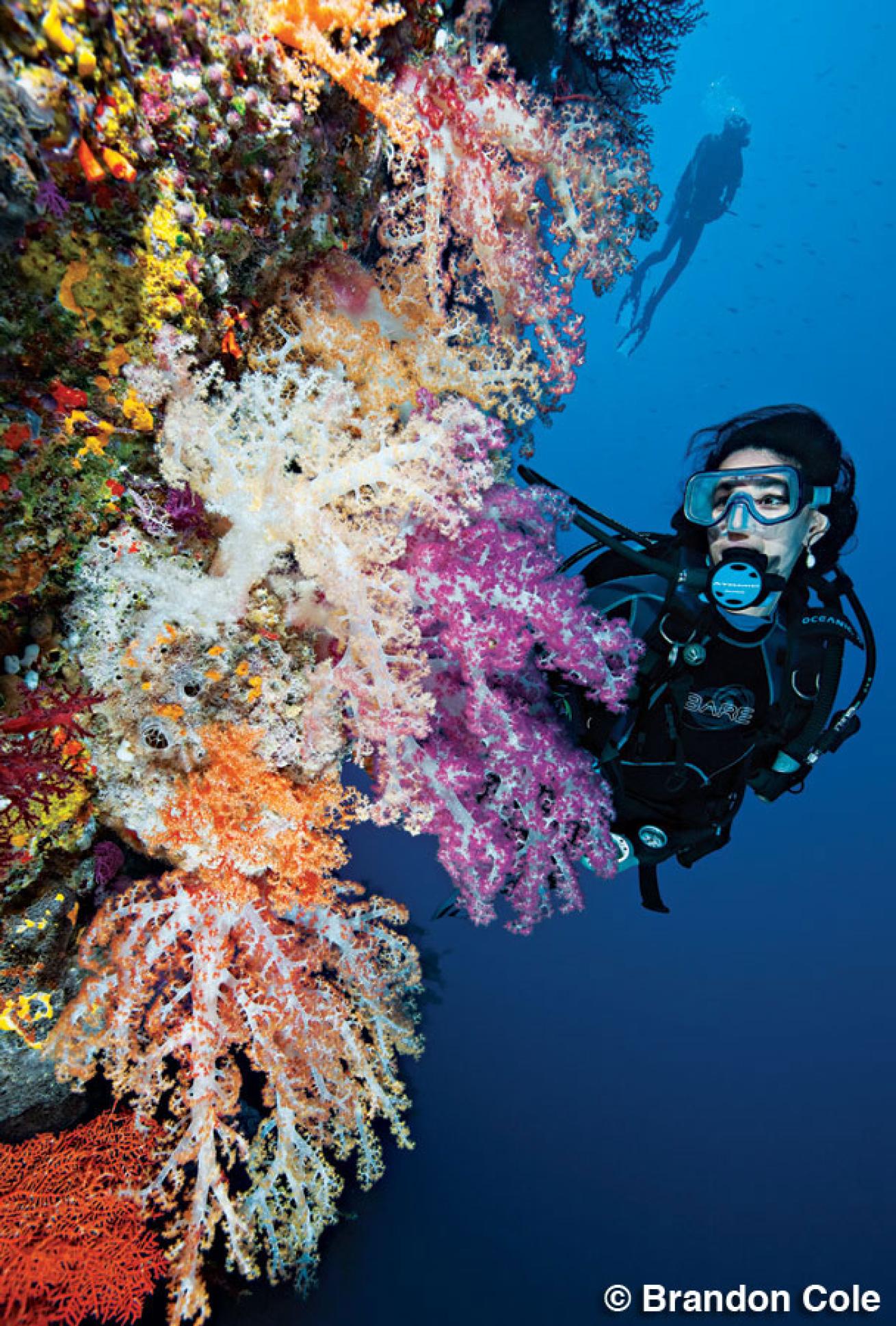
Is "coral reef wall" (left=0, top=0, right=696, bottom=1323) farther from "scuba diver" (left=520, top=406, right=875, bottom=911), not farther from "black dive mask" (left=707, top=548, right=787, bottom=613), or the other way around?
"black dive mask" (left=707, top=548, right=787, bottom=613)

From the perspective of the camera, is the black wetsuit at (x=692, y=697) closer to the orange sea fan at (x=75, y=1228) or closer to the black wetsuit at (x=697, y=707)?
the black wetsuit at (x=697, y=707)

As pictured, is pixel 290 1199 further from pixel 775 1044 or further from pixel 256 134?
pixel 775 1044

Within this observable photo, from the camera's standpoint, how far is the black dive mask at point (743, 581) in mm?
2693

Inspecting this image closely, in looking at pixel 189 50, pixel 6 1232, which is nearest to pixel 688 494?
pixel 189 50

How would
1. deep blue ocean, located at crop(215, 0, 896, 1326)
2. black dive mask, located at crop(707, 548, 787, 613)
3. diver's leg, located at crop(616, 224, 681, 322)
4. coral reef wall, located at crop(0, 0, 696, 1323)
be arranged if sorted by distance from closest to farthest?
coral reef wall, located at crop(0, 0, 696, 1323), black dive mask, located at crop(707, 548, 787, 613), diver's leg, located at crop(616, 224, 681, 322), deep blue ocean, located at crop(215, 0, 896, 1326)

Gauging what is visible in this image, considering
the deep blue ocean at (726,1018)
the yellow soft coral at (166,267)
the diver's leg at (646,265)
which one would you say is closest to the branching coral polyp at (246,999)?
the yellow soft coral at (166,267)

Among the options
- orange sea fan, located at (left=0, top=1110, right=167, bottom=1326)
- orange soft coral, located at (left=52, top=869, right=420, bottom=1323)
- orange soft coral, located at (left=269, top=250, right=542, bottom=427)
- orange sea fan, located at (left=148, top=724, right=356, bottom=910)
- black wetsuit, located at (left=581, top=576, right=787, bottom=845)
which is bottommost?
orange sea fan, located at (left=0, top=1110, right=167, bottom=1326)

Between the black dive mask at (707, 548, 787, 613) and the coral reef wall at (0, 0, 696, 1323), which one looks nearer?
the coral reef wall at (0, 0, 696, 1323)

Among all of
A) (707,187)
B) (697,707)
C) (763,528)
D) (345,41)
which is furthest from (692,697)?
(707,187)

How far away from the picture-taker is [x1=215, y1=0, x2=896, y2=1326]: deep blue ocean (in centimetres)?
897

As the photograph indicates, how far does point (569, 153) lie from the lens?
2.61m

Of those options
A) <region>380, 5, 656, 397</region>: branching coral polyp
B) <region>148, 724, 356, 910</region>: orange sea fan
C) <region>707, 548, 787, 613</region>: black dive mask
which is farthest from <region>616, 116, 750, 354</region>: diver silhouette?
<region>148, 724, 356, 910</region>: orange sea fan

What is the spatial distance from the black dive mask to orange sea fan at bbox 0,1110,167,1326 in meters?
4.06

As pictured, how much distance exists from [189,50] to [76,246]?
24.5 inches
